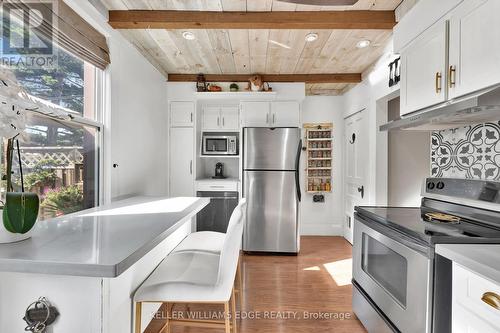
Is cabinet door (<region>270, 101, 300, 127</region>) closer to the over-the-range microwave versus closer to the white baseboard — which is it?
the over-the-range microwave

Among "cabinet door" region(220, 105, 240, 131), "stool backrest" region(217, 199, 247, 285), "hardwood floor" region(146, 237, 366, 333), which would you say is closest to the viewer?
"stool backrest" region(217, 199, 247, 285)

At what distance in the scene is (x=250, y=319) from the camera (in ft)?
6.98

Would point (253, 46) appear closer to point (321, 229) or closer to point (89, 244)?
point (89, 244)

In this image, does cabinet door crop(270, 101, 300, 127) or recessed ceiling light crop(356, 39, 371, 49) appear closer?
recessed ceiling light crop(356, 39, 371, 49)

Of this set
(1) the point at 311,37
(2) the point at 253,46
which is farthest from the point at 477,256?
(2) the point at 253,46

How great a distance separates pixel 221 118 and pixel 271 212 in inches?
62.4

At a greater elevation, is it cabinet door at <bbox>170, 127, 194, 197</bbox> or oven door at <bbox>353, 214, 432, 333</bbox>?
cabinet door at <bbox>170, 127, 194, 197</bbox>

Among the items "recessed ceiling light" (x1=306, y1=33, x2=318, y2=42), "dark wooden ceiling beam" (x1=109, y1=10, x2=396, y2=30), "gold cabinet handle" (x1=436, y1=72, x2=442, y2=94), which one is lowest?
"gold cabinet handle" (x1=436, y1=72, x2=442, y2=94)

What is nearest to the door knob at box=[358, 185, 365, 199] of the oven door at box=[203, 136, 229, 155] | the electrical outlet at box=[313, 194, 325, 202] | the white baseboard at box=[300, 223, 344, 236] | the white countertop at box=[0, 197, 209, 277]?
the electrical outlet at box=[313, 194, 325, 202]

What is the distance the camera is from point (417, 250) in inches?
52.5

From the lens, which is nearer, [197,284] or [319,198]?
[197,284]

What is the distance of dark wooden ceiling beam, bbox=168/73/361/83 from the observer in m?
3.69

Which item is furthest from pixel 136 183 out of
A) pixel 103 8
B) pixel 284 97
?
pixel 284 97

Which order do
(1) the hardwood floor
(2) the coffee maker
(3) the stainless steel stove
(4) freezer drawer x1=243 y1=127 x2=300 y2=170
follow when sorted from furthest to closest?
(2) the coffee maker → (4) freezer drawer x1=243 y1=127 x2=300 y2=170 → (1) the hardwood floor → (3) the stainless steel stove
